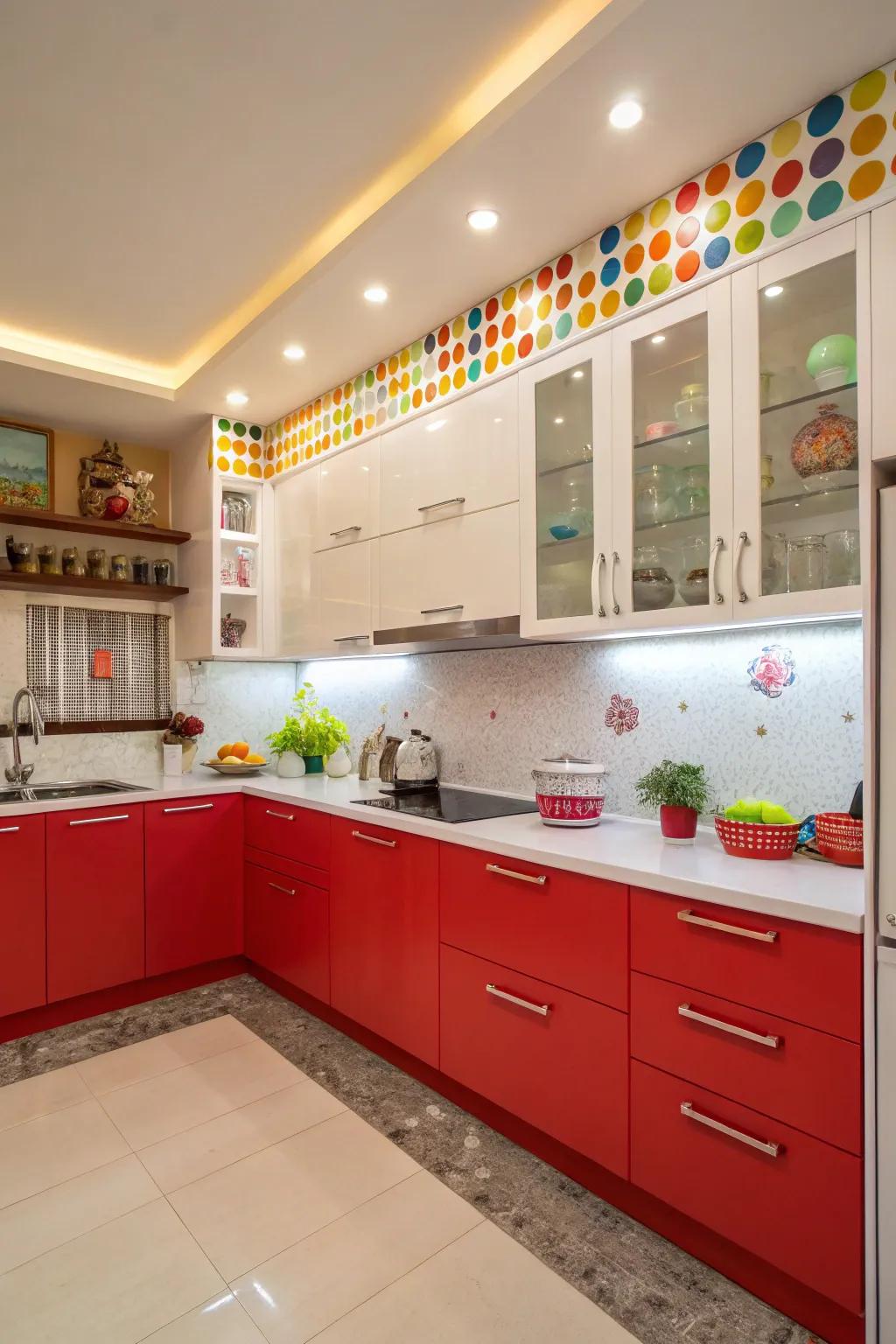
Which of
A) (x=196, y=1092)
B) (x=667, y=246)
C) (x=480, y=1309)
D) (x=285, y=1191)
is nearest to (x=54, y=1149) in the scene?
(x=196, y=1092)

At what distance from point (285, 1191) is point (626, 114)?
8.81 feet

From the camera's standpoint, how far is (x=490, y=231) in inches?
85.7

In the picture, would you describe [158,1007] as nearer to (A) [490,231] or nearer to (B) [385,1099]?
(B) [385,1099]

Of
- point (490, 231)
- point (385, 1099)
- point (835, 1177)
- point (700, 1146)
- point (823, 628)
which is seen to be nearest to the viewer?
point (835, 1177)

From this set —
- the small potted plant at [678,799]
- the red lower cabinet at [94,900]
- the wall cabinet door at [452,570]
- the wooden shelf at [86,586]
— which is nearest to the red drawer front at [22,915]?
the red lower cabinet at [94,900]

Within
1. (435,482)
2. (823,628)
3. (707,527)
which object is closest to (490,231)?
(435,482)

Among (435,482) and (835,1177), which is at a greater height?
(435,482)

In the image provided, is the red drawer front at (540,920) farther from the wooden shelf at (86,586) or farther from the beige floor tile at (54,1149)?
the wooden shelf at (86,586)

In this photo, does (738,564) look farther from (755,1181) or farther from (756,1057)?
(755,1181)

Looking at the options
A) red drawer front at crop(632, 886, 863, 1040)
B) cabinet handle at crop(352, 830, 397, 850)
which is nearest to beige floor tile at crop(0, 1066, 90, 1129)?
cabinet handle at crop(352, 830, 397, 850)

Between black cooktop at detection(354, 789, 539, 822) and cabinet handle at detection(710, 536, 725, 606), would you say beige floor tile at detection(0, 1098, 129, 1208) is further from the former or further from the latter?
cabinet handle at detection(710, 536, 725, 606)

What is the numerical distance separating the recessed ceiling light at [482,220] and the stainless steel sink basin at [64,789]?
2.39 metres

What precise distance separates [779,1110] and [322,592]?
2.53m

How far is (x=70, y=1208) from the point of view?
1.90 meters
